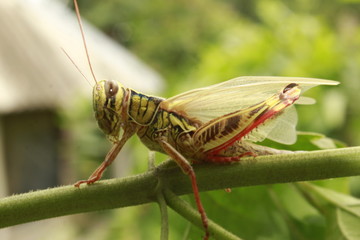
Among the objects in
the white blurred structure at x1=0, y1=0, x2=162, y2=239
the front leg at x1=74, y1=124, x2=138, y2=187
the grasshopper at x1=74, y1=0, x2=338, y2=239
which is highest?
the grasshopper at x1=74, y1=0, x2=338, y2=239

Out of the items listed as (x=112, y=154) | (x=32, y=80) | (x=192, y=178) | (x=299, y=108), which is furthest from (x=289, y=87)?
(x=32, y=80)

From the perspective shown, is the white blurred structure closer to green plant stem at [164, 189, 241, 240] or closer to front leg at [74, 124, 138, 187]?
front leg at [74, 124, 138, 187]

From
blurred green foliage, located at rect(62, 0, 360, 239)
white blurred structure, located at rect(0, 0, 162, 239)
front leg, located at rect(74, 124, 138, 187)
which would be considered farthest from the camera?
white blurred structure, located at rect(0, 0, 162, 239)

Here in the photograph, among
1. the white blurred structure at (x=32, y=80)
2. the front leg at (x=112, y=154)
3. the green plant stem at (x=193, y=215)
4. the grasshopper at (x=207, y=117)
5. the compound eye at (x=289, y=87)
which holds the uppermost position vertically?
the compound eye at (x=289, y=87)

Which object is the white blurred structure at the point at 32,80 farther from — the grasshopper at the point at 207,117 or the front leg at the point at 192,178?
the front leg at the point at 192,178

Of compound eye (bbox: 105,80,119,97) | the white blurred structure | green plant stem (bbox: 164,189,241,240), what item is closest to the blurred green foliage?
green plant stem (bbox: 164,189,241,240)

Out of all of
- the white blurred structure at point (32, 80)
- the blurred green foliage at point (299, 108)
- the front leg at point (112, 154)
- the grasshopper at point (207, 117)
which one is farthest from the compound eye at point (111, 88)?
the white blurred structure at point (32, 80)

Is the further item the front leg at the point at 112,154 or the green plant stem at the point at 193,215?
the front leg at the point at 112,154
